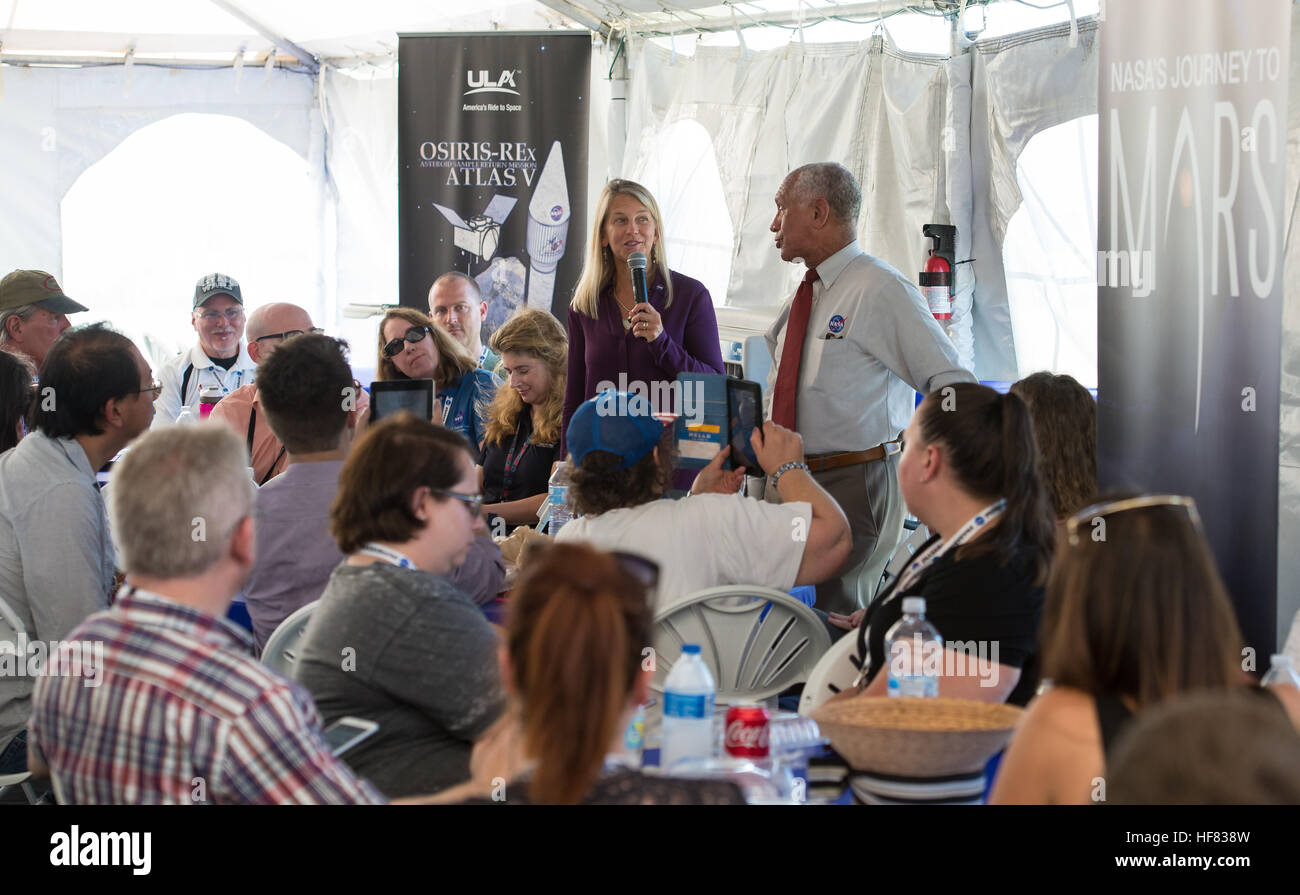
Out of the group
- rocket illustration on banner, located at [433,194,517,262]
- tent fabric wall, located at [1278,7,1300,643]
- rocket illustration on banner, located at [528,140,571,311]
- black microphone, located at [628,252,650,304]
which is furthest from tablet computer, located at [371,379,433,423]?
rocket illustration on banner, located at [433,194,517,262]

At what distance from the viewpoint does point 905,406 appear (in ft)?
13.6

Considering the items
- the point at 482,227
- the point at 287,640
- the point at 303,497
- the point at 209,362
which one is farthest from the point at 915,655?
the point at 482,227

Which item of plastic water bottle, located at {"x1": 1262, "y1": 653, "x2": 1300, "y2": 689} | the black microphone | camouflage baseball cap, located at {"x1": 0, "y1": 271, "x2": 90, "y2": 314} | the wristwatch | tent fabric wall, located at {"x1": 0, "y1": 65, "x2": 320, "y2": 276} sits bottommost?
plastic water bottle, located at {"x1": 1262, "y1": 653, "x2": 1300, "y2": 689}

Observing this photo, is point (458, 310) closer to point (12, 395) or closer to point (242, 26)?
point (12, 395)

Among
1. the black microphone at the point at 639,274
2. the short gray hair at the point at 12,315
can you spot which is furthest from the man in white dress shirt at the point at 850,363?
the short gray hair at the point at 12,315

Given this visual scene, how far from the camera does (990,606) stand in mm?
2289

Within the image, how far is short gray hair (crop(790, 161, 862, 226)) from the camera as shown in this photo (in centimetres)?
402

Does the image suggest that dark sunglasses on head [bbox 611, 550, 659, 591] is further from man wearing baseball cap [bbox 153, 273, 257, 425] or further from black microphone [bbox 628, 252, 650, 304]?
man wearing baseball cap [bbox 153, 273, 257, 425]

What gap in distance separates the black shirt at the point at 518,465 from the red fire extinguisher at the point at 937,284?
1930 mm

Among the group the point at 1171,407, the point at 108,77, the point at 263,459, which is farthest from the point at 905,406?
the point at 108,77

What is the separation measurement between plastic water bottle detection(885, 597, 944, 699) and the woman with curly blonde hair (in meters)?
2.18

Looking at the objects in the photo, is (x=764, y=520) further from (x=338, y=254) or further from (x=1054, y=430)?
(x=338, y=254)

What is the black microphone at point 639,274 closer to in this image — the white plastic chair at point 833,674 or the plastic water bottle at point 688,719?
the white plastic chair at point 833,674
